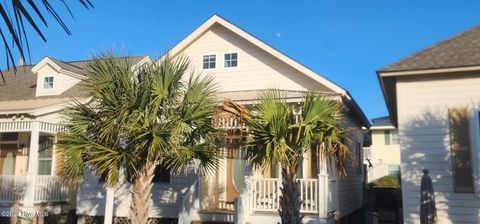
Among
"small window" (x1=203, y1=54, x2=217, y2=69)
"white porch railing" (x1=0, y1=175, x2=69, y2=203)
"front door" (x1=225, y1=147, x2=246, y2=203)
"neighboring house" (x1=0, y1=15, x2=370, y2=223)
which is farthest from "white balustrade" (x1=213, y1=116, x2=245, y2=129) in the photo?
"white porch railing" (x1=0, y1=175, x2=69, y2=203)

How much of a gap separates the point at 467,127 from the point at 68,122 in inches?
356

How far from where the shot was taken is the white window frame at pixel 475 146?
9.51 metres

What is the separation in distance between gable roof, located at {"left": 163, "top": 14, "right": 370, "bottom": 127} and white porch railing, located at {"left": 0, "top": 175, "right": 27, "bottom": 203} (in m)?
6.92

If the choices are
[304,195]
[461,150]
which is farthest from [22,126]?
[461,150]

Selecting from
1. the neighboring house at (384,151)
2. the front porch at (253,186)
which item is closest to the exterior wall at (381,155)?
the neighboring house at (384,151)

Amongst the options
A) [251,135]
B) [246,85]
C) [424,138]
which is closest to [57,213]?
[246,85]

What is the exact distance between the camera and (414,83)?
33.8ft

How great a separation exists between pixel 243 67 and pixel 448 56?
706cm

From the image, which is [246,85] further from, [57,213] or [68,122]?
[57,213]

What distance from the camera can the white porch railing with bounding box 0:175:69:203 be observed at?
52.0 feet

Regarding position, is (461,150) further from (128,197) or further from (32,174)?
(32,174)

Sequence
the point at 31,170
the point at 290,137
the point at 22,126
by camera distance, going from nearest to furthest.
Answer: the point at 290,137 < the point at 31,170 < the point at 22,126

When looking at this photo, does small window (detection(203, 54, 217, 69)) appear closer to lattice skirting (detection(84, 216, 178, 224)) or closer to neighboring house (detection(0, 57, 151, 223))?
neighboring house (detection(0, 57, 151, 223))

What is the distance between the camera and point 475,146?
9.56m
